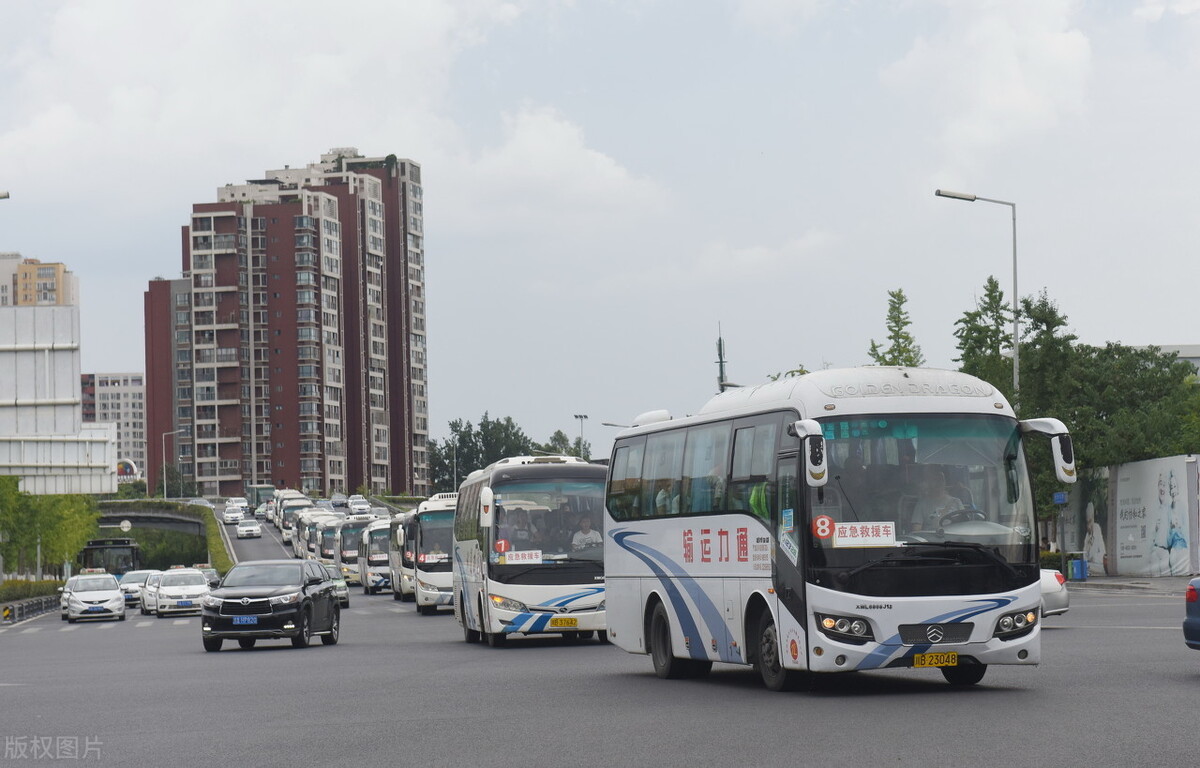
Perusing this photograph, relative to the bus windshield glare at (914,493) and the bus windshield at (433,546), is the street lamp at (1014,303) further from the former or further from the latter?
the bus windshield glare at (914,493)

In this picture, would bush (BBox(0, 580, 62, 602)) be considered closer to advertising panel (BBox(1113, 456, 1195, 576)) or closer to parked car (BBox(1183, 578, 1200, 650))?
advertising panel (BBox(1113, 456, 1195, 576))

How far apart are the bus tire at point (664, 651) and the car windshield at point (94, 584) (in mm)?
35609

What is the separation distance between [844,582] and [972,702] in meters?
1.46

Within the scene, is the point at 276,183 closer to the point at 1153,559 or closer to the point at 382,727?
the point at 1153,559

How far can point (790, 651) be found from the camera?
1562 cm

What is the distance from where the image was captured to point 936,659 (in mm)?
15234

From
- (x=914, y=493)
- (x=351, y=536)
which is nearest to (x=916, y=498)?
(x=914, y=493)

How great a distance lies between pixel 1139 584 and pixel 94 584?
96.6ft

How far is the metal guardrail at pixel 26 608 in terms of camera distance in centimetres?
5391

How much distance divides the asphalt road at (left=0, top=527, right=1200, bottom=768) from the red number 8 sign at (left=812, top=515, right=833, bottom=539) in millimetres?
1431

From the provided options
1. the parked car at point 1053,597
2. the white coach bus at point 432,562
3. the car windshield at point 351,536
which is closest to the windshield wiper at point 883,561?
the parked car at point 1053,597

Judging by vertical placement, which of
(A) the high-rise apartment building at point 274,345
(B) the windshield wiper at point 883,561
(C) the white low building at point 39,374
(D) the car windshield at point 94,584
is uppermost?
(A) the high-rise apartment building at point 274,345

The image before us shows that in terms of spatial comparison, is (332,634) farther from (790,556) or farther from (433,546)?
(790,556)

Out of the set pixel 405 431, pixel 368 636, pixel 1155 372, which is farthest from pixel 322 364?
pixel 368 636
